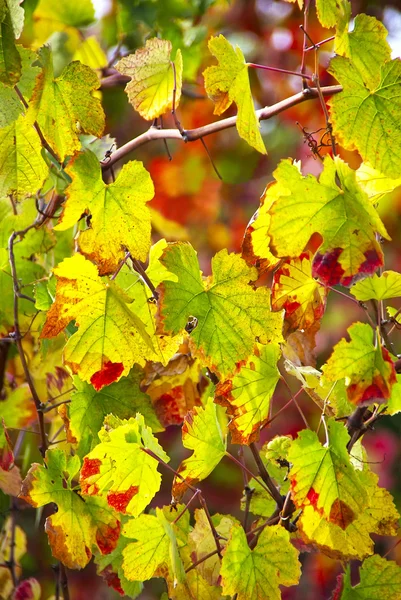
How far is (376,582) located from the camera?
3.10 feet

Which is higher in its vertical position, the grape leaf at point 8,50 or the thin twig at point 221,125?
the grape leaf at point 8,50

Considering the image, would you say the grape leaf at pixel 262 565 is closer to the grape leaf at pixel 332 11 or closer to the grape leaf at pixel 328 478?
the grape leaf at pixel 328 478

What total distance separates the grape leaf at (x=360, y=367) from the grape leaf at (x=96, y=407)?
0.32 metres

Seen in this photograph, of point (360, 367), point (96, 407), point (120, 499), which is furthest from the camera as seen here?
point (96, 407)

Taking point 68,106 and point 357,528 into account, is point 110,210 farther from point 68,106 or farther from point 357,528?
point 357,528

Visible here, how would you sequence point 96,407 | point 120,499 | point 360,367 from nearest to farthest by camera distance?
point 360,367 → point 120,499 → point 96,407

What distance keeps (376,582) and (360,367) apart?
0.33 meters

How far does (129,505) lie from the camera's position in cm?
86

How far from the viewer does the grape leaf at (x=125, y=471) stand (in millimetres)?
853

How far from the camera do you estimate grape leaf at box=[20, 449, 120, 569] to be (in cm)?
94

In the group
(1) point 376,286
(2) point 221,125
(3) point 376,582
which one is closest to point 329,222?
(1) point 376,286

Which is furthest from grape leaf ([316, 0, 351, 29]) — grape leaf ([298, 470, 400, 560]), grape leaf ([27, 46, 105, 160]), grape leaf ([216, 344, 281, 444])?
grape leaf ([298, 470, 400, 560])

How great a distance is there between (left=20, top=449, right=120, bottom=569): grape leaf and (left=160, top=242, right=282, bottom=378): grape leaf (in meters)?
0.24

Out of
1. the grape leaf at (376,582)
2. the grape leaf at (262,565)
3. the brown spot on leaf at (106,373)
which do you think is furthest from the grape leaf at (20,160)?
the grape leaf at (376,582)
